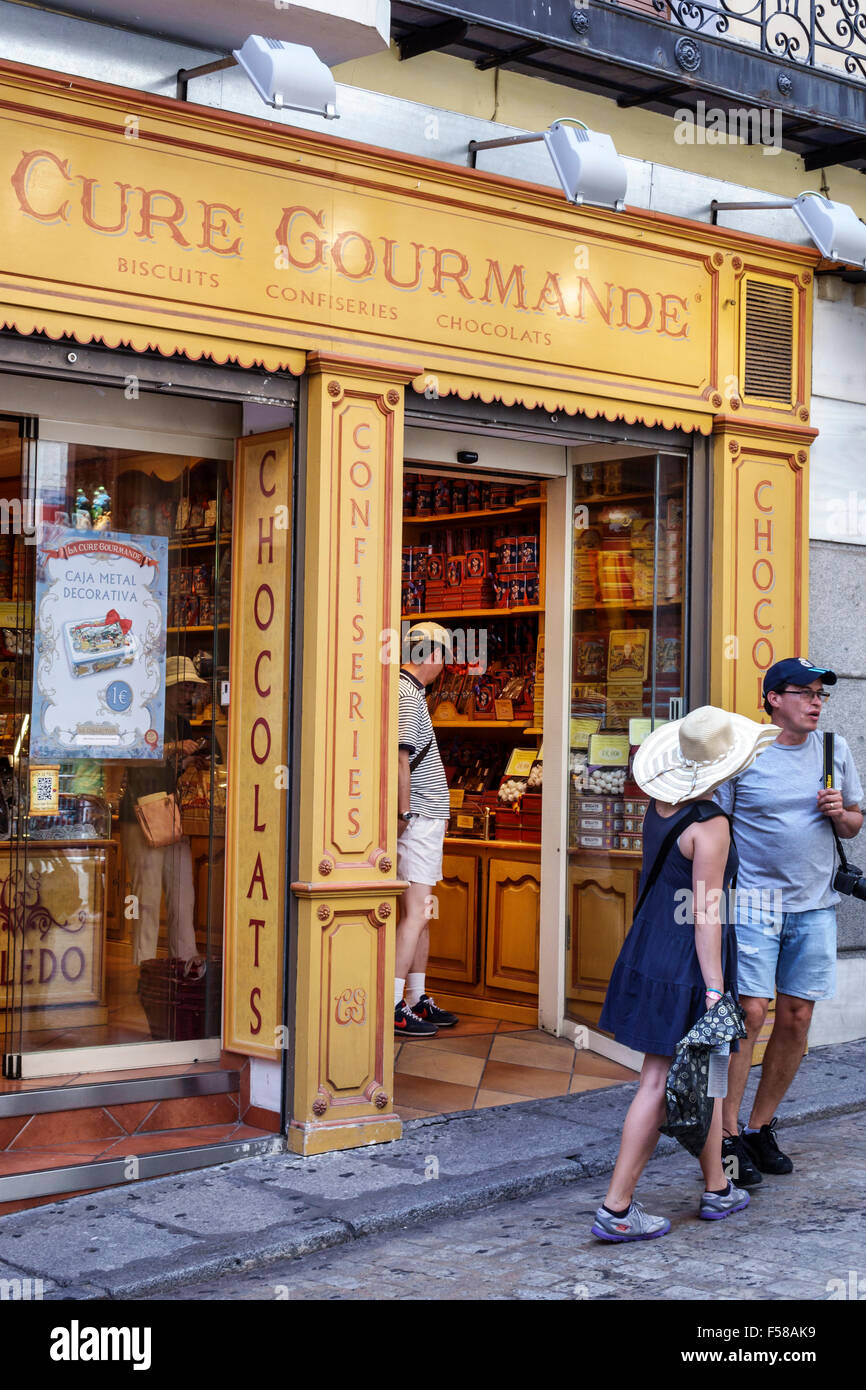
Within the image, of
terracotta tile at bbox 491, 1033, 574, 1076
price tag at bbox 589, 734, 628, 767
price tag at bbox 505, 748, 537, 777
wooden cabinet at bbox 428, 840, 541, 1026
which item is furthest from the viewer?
price tag at bbox 505, 748, 537, 777

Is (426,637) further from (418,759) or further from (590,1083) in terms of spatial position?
(590,1083)

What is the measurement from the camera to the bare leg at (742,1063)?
5875mm

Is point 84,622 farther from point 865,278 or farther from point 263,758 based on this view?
point 865,278

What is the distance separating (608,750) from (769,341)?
2.23 meters

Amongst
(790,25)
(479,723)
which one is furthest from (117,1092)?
(790,25)

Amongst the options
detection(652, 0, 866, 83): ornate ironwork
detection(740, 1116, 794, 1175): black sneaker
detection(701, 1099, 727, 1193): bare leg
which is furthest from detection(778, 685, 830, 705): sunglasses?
detection(652, 0, 866, 83): ornate ironwork

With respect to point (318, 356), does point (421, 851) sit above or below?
below

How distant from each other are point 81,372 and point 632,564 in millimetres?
3171

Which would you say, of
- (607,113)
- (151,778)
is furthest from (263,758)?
(607,113)

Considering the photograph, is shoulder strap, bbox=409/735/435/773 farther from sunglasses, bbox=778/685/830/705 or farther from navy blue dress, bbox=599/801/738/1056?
navy blue dress, bbox=599/801/738/1056

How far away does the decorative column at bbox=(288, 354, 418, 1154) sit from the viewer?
20.5 ft

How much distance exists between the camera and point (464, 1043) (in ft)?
26.4

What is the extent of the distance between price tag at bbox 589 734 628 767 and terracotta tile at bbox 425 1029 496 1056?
5.05ft

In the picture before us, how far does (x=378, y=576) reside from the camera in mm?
6457
